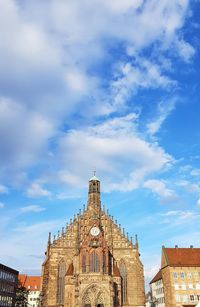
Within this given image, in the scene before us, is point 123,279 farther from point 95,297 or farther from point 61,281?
point 61,281

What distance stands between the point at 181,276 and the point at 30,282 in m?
71.4

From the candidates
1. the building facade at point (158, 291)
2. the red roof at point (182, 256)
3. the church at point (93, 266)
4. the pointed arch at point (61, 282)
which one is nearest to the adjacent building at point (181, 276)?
the red roof at point (182, 256)

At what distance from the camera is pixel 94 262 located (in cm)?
6900

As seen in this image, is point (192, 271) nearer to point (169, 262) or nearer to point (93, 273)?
point (169, 262)

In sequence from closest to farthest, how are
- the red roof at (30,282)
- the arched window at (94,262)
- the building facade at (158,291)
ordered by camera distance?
the arched window at (94,262)
the building facade at (158,291)
the red roof at (30,282)

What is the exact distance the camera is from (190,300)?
237 feet

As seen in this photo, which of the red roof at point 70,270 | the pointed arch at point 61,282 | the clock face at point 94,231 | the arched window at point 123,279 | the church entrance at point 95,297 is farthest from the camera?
the clock face at point 94,231

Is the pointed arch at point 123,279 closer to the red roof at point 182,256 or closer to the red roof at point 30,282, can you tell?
the red roof at point 182,256

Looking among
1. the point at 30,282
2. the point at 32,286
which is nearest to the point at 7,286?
the point at 32,286

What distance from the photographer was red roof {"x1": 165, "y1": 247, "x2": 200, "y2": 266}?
76188 mm

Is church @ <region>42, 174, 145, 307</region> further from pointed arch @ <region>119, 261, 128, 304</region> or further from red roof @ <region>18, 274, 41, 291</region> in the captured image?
red roof @ <region>18, 274, 41, 291</region>

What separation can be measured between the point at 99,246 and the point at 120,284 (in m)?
9.55

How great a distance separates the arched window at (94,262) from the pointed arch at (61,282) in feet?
27.7

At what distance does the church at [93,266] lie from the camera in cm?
6588
